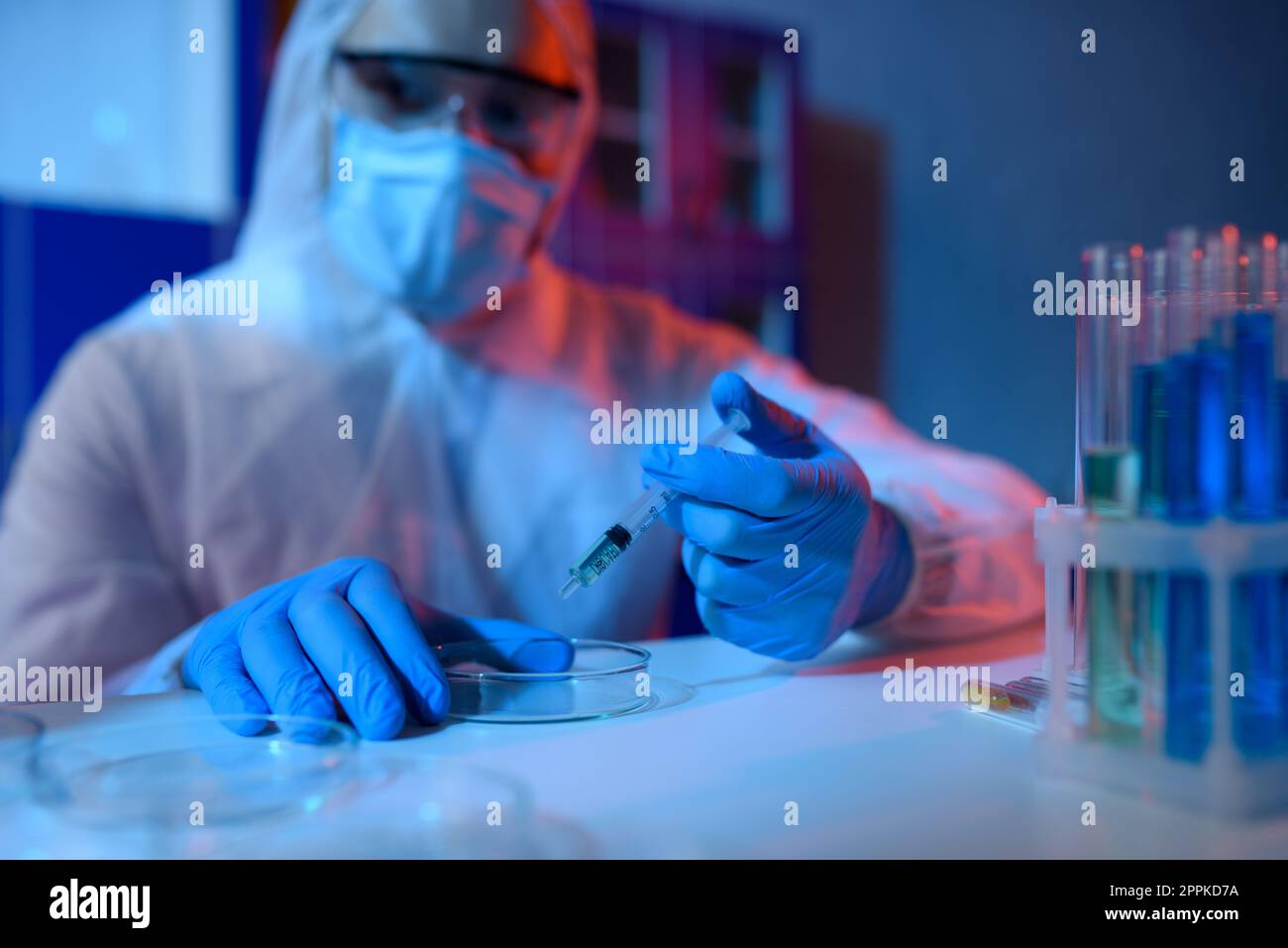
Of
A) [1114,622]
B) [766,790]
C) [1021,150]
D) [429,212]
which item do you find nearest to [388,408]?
[429,212]

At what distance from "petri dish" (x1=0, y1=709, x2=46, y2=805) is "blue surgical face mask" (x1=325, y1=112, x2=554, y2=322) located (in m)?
0.83

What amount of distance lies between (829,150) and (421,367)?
194cm

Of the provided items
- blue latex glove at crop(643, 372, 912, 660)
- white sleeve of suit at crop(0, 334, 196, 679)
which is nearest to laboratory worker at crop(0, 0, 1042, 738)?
white sleeve of suit at crop(0, 334, 196, 679)

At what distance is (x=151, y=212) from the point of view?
90.3 inches

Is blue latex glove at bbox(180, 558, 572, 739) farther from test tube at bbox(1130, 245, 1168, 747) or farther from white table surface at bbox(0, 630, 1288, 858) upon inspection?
test tube at bbox(1130, 245, 1168, 747)

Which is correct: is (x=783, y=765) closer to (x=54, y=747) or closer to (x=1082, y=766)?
(x=1082, y=766)

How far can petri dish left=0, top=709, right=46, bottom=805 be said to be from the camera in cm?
64

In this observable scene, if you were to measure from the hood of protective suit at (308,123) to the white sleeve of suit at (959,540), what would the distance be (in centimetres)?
71

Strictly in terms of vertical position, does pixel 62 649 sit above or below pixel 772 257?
below

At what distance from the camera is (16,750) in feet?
2.30
